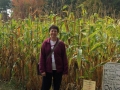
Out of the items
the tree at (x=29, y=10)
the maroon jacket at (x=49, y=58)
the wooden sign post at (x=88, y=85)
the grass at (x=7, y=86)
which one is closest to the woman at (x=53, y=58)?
the maroon jacket at (x=49, y=58)

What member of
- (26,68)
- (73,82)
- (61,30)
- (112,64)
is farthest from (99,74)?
(26,68)

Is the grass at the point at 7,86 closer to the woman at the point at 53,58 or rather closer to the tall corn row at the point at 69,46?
the tall corn row at the point at 69,46

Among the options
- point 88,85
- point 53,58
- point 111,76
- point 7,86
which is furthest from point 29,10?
point 111,76

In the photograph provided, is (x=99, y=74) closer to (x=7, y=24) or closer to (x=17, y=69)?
(x=17, y=69)

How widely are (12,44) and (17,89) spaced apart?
42.2 inches

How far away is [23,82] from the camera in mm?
5477

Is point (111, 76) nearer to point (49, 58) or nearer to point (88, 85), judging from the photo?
point (88, 85)

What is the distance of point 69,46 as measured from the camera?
4.41 metres

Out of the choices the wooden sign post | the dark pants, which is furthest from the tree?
the wooden sign post

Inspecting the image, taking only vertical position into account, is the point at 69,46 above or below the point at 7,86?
above

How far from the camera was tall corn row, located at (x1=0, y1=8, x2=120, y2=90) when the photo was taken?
4191 millimetres

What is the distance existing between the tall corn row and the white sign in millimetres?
447

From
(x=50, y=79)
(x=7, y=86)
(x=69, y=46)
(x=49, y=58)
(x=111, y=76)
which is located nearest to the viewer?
(x=111, y=76)

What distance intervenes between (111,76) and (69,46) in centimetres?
123
